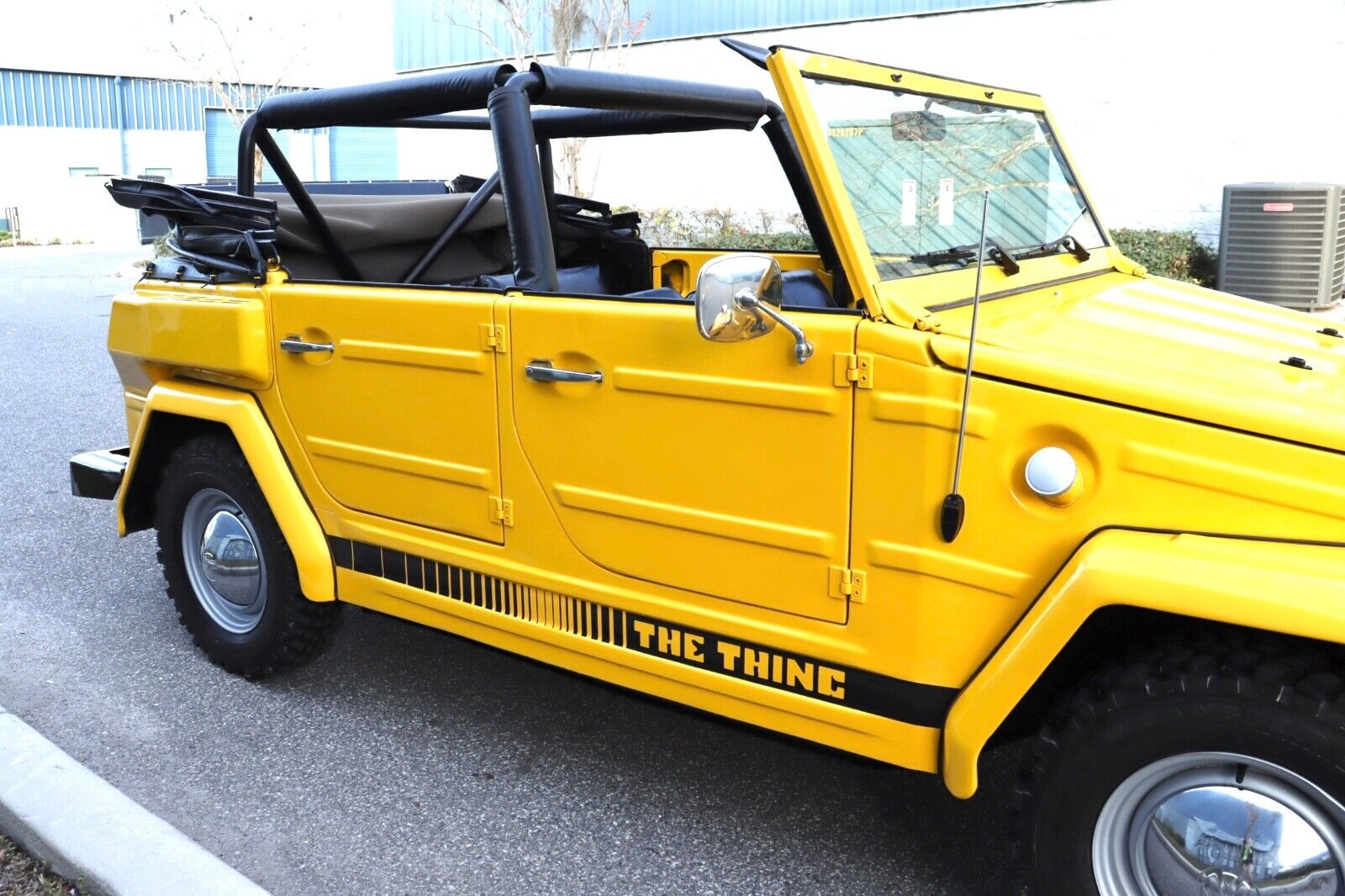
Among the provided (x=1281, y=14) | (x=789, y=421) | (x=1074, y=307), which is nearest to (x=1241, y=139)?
(x=1281, y=14)

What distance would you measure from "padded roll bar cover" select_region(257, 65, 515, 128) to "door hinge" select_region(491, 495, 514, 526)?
3.47 ft

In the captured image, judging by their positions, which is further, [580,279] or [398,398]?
[580,279]

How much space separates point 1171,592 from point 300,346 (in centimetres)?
257

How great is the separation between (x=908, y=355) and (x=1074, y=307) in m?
0.74

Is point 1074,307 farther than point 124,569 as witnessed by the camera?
No

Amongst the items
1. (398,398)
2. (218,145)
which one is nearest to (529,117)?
(398,398)

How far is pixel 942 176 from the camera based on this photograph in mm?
3209

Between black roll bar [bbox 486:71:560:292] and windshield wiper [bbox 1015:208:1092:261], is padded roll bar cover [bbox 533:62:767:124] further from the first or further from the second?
windshield wiper [bbox 1015:208:1092:261]

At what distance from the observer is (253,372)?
3.80 meters

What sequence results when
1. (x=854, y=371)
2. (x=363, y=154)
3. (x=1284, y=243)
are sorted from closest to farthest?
(x=854, y=371)
(x=1284, y=243)
(x=363, y=154)

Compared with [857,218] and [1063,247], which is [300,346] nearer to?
[857,218]

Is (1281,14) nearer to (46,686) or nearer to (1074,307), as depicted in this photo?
(1074,307)

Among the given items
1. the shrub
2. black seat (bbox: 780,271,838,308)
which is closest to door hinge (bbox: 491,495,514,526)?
black seat (bbox: 780,271,838,308)

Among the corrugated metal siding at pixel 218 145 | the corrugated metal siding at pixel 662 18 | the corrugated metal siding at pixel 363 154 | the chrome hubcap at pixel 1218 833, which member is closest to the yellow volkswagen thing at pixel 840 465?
the chrome hubcap at pixel 1218 833
